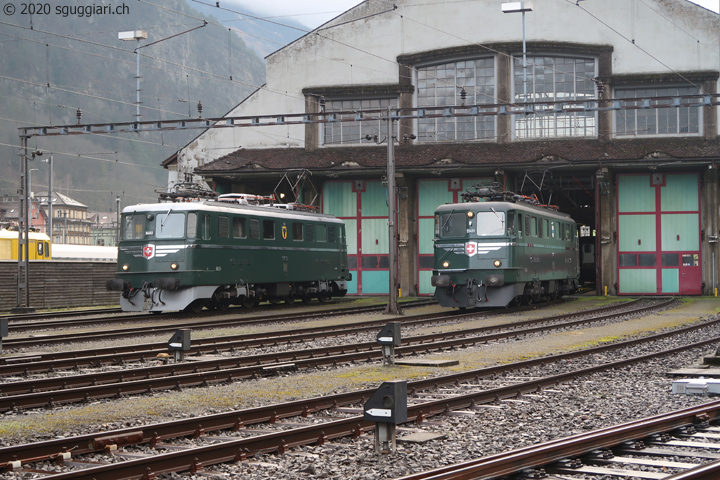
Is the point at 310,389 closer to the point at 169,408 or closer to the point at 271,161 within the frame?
the point at 169,408

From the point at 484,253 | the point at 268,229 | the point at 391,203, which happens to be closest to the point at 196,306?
the point at 268,229

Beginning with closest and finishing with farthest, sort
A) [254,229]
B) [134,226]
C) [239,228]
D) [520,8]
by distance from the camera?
[134,226]
[239,228]
[254,229]
[520,8]

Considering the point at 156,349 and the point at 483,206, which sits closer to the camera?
the point at 156,349

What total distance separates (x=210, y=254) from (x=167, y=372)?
1276cm

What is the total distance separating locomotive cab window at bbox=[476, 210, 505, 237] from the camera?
26.6m

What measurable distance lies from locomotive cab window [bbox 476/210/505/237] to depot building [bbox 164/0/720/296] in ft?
33.7

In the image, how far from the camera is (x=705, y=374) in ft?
43.2

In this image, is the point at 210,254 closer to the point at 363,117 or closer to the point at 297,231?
the point at 297,231

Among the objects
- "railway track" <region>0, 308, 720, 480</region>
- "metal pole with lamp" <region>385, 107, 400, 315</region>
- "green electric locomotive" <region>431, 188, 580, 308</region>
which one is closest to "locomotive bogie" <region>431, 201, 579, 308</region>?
"green electric locomotive" <region>431, 188, 580, 308</region>

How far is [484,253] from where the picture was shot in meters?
26.7

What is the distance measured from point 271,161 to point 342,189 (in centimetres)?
341

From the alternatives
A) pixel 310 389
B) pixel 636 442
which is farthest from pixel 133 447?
pixel 636 442

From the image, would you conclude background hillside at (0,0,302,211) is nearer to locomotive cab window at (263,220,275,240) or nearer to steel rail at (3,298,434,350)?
locomotive cab window at (263,220,275,240)

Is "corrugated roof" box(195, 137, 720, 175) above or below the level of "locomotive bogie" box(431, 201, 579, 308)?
above
